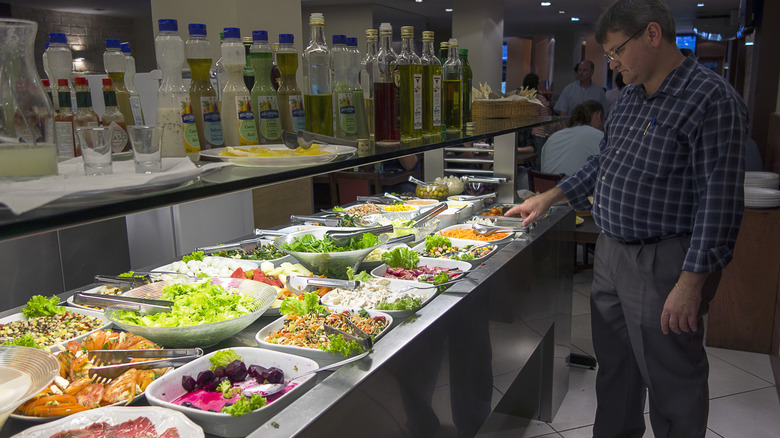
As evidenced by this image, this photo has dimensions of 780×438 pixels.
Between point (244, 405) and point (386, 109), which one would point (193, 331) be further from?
point (386, 109)

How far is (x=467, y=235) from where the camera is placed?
2.62m

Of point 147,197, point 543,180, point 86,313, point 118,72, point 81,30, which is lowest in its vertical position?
point 543,180

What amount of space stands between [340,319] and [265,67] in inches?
27.6

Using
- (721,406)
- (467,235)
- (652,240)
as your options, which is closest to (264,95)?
(467,235)

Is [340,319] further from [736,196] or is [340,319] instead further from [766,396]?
[766,396]

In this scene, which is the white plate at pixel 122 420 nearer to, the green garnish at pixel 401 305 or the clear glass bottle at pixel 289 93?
the green garnish at pixel 401 305

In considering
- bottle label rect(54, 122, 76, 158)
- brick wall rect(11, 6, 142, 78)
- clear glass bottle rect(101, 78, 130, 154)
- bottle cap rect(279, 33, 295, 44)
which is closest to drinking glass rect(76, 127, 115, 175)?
clear glass bottle rect(101, 78, 130, 154)

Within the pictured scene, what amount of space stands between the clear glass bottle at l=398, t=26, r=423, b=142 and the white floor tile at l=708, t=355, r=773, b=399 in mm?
2508

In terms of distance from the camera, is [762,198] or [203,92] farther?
[762,198]

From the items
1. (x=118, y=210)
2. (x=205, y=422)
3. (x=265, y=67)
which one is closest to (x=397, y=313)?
(x=205, y=422)

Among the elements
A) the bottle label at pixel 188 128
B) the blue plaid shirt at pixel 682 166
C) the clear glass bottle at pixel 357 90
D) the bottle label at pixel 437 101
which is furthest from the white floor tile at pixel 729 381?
→ the bottle label at pixel 188 128

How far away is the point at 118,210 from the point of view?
0.90 metres

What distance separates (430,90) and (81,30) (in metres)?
11.1

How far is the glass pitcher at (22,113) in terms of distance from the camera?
93 centimetres
